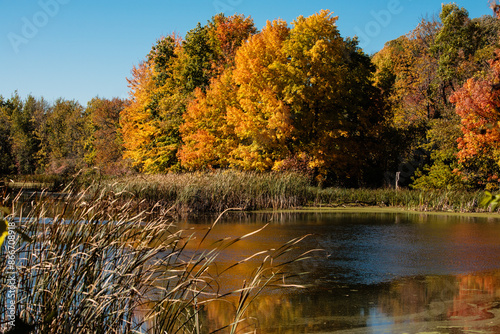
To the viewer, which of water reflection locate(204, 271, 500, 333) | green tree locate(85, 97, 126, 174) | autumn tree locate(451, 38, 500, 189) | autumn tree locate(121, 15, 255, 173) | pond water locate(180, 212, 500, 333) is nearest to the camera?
water reflection locate(204, 271, 500, 333)

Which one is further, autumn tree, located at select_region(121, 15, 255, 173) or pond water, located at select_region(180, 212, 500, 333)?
autumn tree, located at select_region(121, 15, 255, 173)

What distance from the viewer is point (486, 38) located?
30984mm

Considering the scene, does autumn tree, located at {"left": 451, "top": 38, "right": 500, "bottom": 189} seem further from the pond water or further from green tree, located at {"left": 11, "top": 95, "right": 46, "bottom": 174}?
green tree, located at {"left": 11, "top": 95, "right": 46, "bottom": 174}

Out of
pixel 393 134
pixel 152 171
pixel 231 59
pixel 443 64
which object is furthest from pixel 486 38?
pixel 152 171

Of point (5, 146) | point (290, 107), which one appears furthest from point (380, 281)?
point (5, 146)

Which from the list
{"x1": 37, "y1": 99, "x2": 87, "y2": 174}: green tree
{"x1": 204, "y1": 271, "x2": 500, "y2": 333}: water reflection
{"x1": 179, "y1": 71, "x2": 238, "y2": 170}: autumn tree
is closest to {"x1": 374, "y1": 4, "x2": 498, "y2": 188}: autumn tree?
{"x1": 179, "y1": 71, "x2": 238, "y2": 170}: autumn tree

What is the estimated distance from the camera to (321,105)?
26438 mm

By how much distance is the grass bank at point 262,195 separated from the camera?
17.5 metres

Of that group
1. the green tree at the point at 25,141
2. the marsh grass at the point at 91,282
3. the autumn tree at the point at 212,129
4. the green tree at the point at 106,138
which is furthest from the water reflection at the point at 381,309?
the green tree at the point at 25,141

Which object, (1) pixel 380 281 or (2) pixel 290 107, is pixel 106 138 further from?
(1) pixel 380 281

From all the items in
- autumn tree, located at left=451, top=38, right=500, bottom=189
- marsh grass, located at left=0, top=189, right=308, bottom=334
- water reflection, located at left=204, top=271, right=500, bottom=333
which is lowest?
water reflection, located at left=204, top=271, right=500, bottom=333

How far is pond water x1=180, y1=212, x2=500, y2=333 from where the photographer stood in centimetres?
555

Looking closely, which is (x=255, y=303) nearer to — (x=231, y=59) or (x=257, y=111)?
(x=257, y=111)

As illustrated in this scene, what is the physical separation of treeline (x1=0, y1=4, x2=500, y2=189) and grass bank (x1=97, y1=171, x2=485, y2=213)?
8.17ft
